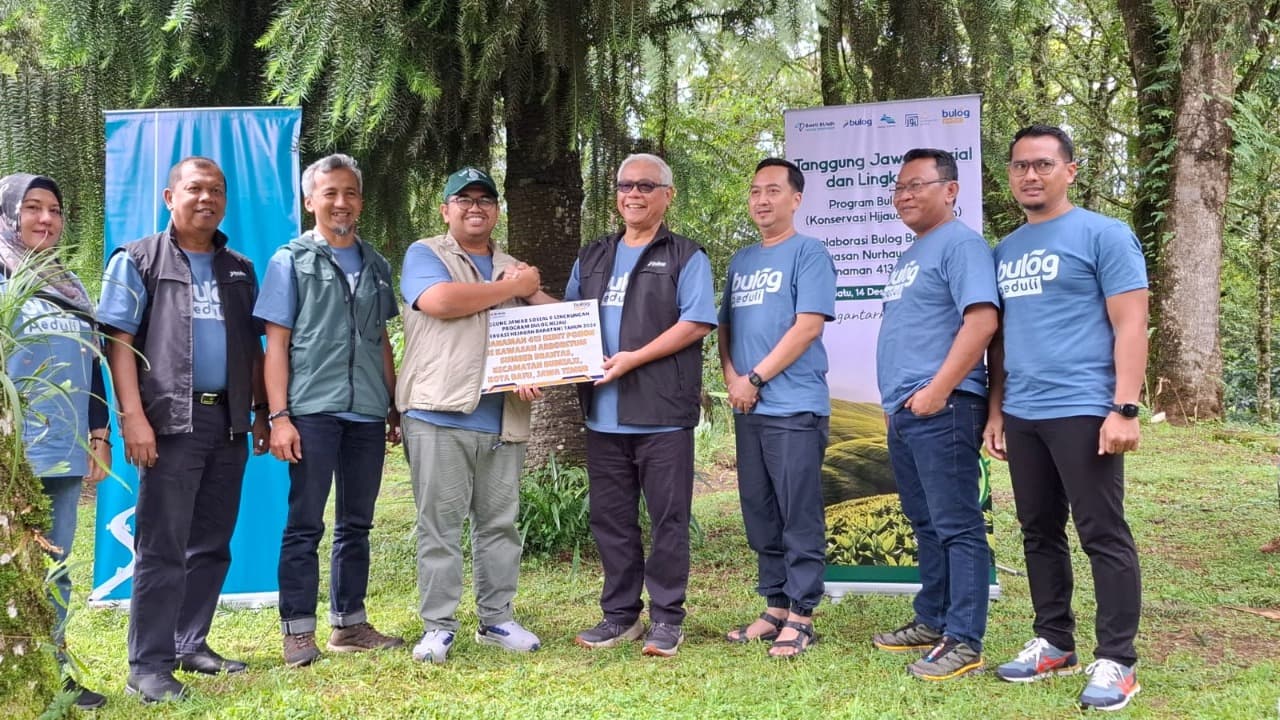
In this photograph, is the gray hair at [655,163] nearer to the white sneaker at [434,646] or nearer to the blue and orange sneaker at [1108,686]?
the white sneaker at [434,646]

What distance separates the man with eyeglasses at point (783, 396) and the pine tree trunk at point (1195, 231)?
727 centimetres

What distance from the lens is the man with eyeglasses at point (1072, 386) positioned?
10.3 ft

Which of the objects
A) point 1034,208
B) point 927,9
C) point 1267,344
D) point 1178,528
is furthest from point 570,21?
point 1267,344

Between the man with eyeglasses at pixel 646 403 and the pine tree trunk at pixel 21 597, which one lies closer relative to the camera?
the pine tree trunk at pixel 21 597

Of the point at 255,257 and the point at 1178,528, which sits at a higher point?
the point at 255,257

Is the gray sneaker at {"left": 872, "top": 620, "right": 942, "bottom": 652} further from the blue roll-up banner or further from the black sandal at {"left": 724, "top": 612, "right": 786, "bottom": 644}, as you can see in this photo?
the blue roll-up banner

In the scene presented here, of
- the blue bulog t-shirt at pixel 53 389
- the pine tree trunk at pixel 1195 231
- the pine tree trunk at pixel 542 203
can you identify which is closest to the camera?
the blue bulog t-shirt at pixel 53 389

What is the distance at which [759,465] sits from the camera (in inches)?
156

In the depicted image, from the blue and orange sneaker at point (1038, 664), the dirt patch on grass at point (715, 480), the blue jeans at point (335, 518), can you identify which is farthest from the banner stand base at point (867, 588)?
the dirt patch on grass at point (715, 480)

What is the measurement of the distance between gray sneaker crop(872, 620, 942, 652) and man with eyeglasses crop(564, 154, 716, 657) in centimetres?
84

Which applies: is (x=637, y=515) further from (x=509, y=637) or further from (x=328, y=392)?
(x=328, y=392)

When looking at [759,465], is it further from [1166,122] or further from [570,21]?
[1166,122]

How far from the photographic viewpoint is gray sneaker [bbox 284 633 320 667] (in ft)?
12.3

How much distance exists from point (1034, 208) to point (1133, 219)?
26.9 ft
